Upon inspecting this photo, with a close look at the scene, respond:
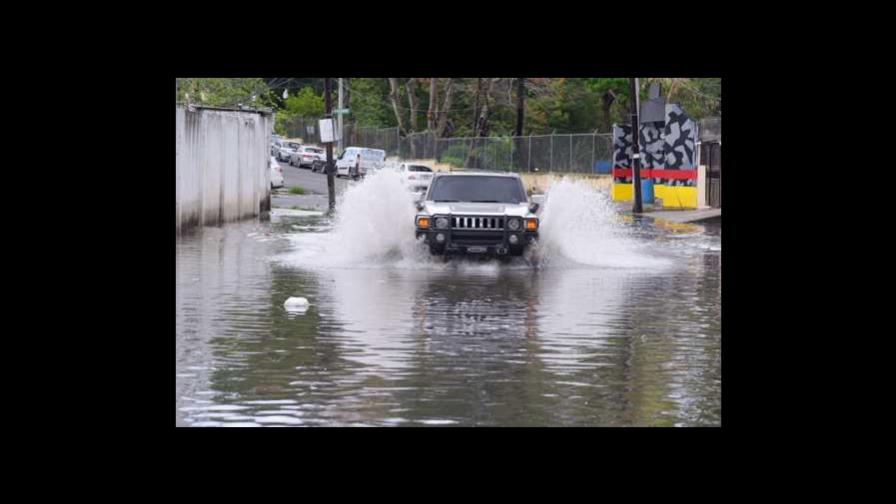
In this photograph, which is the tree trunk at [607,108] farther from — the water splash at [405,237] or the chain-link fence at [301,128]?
the water splash at [405,237]

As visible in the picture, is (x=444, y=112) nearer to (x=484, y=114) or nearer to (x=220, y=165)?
(x=484, y=114)

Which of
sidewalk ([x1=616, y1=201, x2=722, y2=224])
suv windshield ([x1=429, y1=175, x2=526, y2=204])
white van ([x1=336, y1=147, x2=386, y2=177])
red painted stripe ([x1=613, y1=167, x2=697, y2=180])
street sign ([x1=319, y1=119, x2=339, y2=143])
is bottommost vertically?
sidewalk ([x1=616, y1=201, x2=722, y2=224])

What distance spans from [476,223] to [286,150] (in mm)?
65596

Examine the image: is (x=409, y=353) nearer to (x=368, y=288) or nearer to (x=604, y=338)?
(x=604, y=338)

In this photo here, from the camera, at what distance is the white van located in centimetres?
7019

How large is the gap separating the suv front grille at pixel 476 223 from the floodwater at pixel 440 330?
67 cm

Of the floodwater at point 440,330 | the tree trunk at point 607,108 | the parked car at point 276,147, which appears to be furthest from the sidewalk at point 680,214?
the parked car at point 276,147

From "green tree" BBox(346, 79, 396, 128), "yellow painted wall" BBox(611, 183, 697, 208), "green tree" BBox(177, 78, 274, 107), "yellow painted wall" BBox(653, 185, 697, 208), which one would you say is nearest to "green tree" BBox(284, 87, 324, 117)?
"green tree" BBox(346, 79, 396, 128)

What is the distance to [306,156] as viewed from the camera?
8344 cm

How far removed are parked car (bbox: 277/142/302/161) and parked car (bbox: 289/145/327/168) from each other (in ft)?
2.29

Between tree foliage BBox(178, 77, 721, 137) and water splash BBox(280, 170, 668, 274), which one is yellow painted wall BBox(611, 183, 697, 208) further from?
water splash BBox(280, 170, 668, 274)

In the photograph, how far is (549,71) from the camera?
37.0 feet

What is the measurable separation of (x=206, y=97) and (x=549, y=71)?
43.2 metres

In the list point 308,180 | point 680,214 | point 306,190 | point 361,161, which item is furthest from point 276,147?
point 680,214
